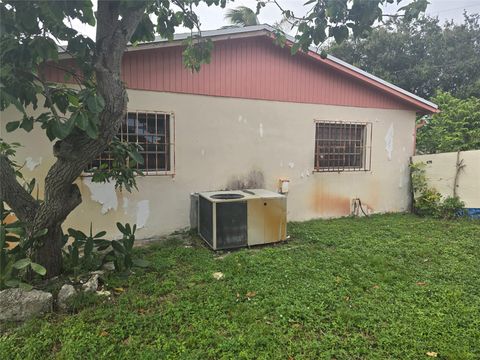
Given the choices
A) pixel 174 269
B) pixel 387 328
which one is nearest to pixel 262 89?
pixel 174 269

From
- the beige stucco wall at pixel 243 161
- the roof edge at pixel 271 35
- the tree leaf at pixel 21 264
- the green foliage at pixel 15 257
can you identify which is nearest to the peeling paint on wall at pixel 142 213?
the beige stucco wall at pixel 243 161

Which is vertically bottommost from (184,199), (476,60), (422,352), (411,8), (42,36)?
(422,352)

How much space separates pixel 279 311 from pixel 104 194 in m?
3.14

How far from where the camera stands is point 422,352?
6.82ft

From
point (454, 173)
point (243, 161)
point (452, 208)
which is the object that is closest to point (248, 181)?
point (243, 161)

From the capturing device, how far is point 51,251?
2.84m

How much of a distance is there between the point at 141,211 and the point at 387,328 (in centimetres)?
364

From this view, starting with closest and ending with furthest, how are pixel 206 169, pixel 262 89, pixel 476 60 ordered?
1. pixel 206 169
2. pixel 262 89
3. pixel 476 60

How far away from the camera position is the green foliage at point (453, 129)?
360 inches

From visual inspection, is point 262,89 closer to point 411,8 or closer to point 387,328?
point 411,8

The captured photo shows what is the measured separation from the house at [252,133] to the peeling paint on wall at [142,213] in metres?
0.02

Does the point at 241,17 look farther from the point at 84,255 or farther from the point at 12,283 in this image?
the point at 12,283

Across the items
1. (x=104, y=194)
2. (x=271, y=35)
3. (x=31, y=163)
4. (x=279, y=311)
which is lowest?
(x=279, y=311)

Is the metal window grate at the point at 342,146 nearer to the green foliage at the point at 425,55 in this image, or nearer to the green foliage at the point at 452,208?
the green foliage at the point at 452,208
